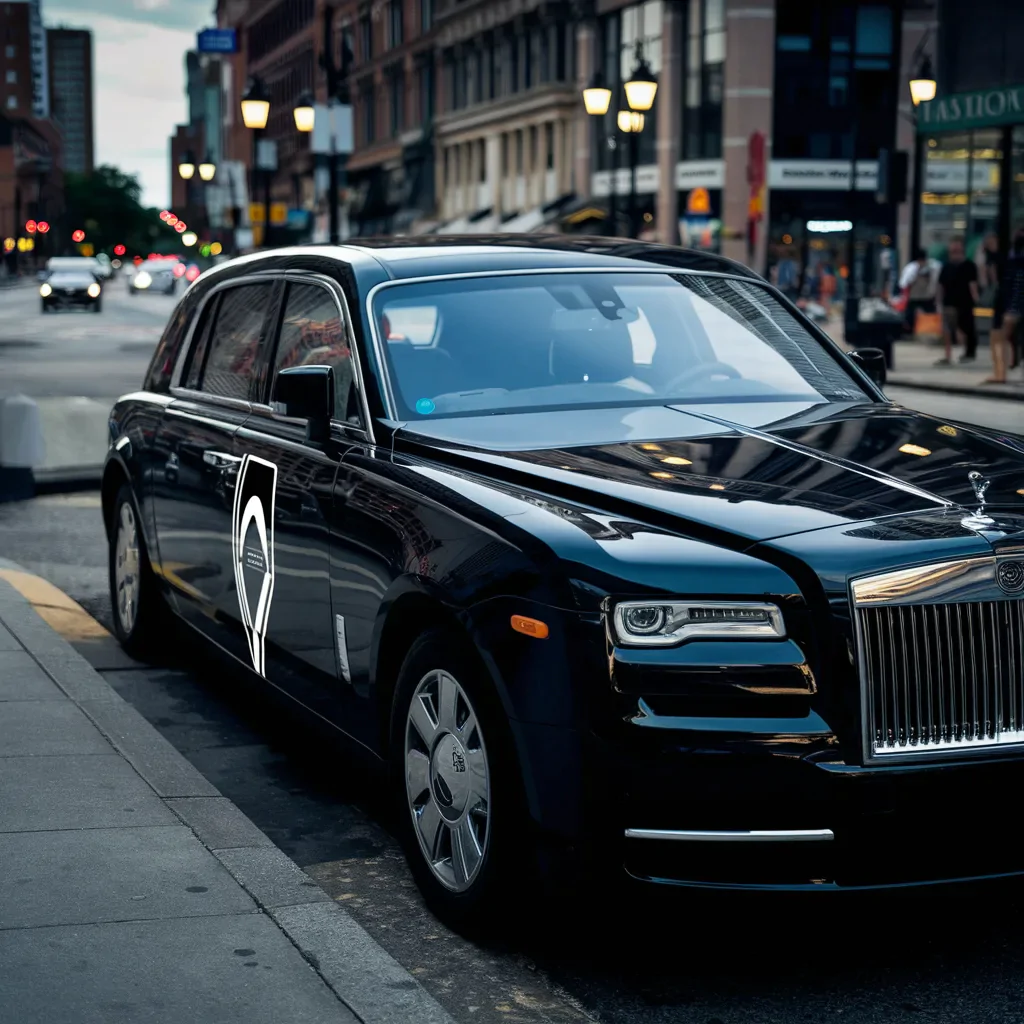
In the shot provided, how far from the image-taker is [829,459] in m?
4.55

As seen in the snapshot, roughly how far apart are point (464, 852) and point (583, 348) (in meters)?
1.84

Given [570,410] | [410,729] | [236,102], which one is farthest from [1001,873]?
[236,102]

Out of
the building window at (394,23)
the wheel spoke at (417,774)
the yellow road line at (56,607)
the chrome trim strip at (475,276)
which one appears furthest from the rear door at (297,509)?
the building window at (394,23)

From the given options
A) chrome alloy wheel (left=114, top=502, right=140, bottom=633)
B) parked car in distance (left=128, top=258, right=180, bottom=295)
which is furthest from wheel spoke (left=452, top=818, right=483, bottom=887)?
parked car in distance (left=128, top=258, right=180, bottom=295)

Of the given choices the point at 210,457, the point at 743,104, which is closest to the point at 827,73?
the point at 743,104

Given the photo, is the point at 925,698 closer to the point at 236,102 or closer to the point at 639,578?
the point at 639,578

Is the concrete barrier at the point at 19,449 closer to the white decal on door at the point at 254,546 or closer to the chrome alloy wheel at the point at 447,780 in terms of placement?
the white decal on door at the point at 254,546

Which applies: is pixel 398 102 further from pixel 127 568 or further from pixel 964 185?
pixel 127 568

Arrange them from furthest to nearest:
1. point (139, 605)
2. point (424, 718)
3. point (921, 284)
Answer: point (921, 284) < point (139, 605) < point (424, 718)

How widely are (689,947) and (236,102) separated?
168 meters

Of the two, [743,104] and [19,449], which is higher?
[743,104]

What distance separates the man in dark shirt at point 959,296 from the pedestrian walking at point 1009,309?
11.4 ft

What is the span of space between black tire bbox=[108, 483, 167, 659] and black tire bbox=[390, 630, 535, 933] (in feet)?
10.3

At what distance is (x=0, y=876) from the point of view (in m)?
4.48
